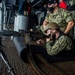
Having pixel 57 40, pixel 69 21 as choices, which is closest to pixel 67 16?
pixel 69 21

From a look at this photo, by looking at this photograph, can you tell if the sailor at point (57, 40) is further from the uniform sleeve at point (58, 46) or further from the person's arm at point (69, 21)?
the person's arm at point (69, 21)

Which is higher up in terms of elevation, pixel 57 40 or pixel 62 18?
pixel 62 18

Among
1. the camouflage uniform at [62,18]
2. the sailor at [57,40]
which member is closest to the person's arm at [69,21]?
the camouflage uniform at [62,18]

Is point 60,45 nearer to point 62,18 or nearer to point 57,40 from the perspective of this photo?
point 57,40

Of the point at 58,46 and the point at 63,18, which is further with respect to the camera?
the point at 63,18

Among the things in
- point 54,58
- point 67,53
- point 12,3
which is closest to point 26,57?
point 54,58

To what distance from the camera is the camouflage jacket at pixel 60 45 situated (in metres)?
3.51

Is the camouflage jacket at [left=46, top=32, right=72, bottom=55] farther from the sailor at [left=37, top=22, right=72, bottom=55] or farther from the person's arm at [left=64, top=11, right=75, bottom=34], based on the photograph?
the person's arm at [left=64, top=11, right=75, bottom=34]

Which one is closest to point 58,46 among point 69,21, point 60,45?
point 60,45

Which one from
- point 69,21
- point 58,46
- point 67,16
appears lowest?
Answer: point 58,46

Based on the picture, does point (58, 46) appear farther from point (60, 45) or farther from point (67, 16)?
point (67, 16)

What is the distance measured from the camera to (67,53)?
3801mm

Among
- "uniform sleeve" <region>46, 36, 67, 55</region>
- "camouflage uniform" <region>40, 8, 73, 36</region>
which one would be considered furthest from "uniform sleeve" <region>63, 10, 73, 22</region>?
"uniform sleeve" <region>46, 36, 67, 55</region>

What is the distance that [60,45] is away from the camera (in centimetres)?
353
